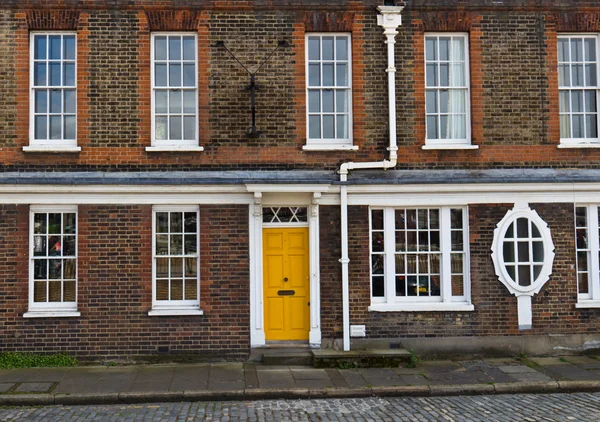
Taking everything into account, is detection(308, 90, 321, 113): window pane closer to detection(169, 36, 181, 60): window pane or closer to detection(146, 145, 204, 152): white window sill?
detection(146, 145, 204, 152): white window sill

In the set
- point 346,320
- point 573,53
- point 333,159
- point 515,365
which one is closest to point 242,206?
point 333,159

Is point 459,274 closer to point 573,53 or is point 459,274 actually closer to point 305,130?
point 305,130

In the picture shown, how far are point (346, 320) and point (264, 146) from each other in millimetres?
3698

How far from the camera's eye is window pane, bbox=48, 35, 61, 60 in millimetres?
11555

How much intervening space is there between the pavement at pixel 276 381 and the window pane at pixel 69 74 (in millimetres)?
5397

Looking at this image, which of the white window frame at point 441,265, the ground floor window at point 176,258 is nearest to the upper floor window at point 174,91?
the ground floor window at point 176,258

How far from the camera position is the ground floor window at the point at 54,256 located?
37.0 feet

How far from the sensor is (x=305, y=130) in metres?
11.7

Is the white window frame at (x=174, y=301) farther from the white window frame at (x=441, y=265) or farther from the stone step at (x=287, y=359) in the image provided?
the white window frame at (x=441, y=265)

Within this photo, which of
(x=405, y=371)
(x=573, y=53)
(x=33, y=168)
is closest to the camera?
(x=405, y=371)

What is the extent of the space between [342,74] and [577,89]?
15.7ft

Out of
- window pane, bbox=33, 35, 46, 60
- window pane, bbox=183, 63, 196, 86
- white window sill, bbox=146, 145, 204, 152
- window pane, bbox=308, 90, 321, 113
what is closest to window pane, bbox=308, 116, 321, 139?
window pane, bbox=308, 90, 321, 113

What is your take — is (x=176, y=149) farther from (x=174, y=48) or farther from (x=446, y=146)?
(x=446, y=146)

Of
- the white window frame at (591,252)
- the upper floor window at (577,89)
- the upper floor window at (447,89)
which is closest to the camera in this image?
the white window frame at (591,252)
